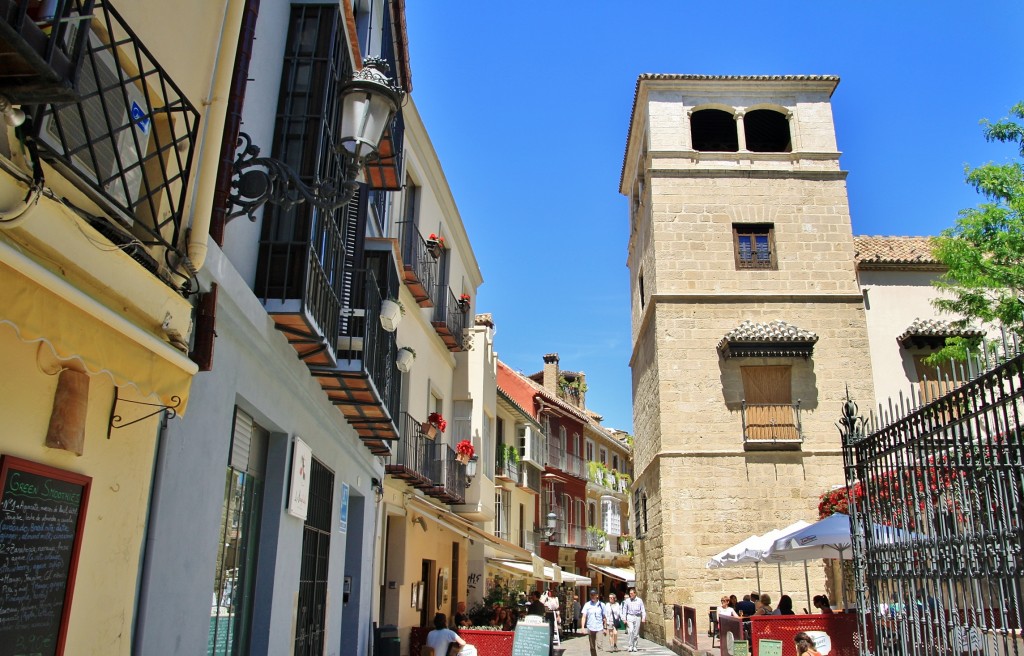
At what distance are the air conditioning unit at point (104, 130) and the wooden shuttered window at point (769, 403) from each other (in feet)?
58.5

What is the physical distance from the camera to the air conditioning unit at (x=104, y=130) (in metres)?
3.61

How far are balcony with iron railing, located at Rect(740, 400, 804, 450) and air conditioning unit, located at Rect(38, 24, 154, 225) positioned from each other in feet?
58.2

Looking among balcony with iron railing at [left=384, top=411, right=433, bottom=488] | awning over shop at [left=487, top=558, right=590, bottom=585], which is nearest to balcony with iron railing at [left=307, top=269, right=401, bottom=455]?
balcony with iron railing at [left=384, top=411, right=433, bottom=488]

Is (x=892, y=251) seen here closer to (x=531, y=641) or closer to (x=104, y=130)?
(x=531, y=641)

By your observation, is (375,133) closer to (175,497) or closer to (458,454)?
(175,497)

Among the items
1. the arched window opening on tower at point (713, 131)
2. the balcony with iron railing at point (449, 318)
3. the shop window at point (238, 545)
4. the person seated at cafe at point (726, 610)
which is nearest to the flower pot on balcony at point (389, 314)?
the shop window at point (238, 545)

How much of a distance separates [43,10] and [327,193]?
6.90 ft

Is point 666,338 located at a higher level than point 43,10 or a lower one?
higher

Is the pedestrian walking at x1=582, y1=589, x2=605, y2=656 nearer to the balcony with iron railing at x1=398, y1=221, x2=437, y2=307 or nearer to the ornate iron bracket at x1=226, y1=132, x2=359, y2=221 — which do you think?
the balcony with iron railing at x1=398, y1=221, x2=437, y2=307

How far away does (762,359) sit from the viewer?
20.6 metres

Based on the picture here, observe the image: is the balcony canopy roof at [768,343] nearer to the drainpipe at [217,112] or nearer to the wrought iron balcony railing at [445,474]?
the wrought iron balcony railing at [445,474]

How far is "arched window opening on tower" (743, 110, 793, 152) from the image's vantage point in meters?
23.9

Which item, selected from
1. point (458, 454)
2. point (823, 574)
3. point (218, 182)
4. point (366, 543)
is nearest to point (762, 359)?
point (823, 574)

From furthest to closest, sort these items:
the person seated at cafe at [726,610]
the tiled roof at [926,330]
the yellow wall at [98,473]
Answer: the tiled roof at [926,330] → the person seated at cafe at [726,610] → the yellow wall at [98,473]
